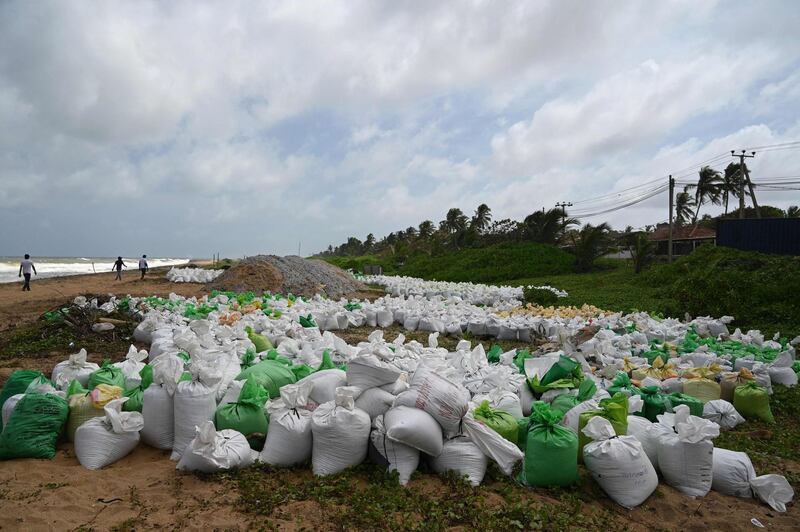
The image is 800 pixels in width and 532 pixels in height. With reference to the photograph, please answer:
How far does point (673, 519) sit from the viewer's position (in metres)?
2.28

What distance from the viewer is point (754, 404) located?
3.55 metres

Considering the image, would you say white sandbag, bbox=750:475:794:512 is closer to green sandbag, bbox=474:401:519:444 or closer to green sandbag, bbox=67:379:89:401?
green sandbag, bbox=474:401:519:444

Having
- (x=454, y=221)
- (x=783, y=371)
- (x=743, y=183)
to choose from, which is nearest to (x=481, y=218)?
(x=454, y=221)

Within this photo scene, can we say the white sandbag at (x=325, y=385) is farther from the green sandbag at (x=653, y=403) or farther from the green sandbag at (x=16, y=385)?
the green sandbag at (x=653, y=403)

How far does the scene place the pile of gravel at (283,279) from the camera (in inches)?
451

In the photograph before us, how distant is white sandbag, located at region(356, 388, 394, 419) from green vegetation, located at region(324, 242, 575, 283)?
17.7 metres

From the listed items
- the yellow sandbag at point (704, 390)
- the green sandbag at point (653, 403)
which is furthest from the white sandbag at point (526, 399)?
the yellow sandbag at point (704, 390)

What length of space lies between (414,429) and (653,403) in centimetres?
172

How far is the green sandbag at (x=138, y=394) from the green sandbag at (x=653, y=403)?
314 centimetres

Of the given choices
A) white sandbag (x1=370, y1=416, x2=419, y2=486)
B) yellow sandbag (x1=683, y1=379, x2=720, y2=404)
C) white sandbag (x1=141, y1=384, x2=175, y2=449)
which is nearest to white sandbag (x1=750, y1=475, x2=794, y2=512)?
yellow sandbag (x1=683, y1=379, x2=720, y2=404)

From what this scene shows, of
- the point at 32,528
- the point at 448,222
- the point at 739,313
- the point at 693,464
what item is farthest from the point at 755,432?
the point at 448,222

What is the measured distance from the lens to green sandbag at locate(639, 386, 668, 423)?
306cm

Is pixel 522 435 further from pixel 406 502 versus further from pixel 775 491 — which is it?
pixel 775 491

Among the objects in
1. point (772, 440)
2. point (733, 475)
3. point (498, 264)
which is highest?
point (498, 264)
